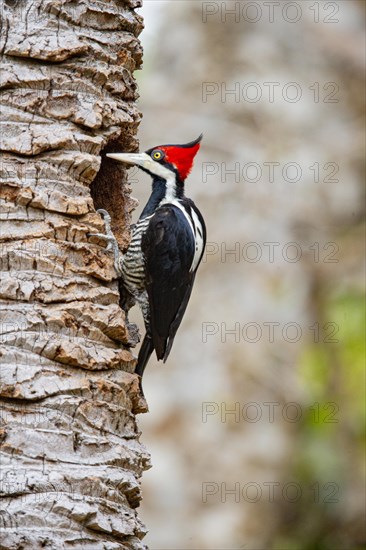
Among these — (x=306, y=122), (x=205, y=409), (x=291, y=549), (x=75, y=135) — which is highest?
(x=306, y=122)

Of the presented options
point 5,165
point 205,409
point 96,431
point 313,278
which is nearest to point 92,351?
point 96,431

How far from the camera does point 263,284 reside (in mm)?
7055

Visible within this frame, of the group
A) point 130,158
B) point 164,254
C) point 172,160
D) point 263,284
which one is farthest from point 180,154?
point 263,284

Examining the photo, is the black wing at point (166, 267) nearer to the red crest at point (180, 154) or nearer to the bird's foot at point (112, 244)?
the red crest at point (180, 154)

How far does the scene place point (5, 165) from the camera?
334 centimetres

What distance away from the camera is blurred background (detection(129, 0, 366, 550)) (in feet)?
22.0

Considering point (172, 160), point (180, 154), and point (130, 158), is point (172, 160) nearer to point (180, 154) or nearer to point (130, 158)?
point (180, 154)

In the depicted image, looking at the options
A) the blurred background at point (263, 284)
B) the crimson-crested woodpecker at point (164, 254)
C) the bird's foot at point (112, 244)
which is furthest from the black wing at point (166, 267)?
the blurred background at point (263, 284)

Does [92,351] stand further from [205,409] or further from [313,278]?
[313,278]

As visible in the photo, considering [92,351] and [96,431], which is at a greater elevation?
[92,351]

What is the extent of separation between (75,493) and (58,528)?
5.2 inches

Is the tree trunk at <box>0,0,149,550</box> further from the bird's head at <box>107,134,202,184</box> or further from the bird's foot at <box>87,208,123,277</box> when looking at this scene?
the bird's head at <box>107,134,202,184</box>

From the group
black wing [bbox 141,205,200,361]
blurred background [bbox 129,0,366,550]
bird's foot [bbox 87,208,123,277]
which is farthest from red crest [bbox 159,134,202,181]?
blurred background [bbox 129,0,366,550]

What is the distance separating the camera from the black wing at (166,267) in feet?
14.4
